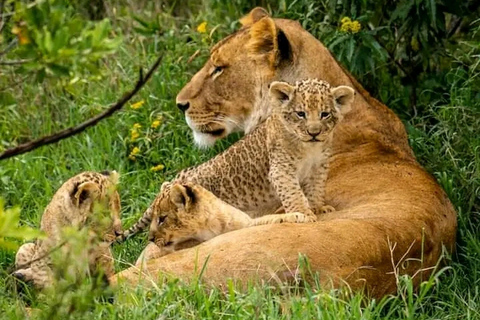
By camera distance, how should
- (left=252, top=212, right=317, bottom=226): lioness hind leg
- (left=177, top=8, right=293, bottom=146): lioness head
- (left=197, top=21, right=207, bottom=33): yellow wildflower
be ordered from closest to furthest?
(left=252, top=212, right=317, bottom=226): lioness hind leg < (left=177, top=8, right=293, bottom=146): lioness head < (left=197, top=21, right=207, bottom=33): yellow wildflower

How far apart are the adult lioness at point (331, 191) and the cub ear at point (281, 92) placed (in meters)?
0.60

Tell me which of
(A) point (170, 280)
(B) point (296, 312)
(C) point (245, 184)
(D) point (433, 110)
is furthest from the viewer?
(D) point (433, 110)

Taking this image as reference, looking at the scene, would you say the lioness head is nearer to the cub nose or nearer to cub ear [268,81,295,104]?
the cub nose

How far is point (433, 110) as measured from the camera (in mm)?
7980

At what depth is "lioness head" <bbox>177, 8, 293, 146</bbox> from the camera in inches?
276

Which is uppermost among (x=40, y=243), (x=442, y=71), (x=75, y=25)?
(x=75, y=25)

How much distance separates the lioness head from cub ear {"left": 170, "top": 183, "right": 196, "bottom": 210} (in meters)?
1.00

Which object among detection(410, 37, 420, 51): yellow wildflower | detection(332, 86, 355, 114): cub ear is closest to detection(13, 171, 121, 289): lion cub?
detection(332, 86, 355, 114): cub ear

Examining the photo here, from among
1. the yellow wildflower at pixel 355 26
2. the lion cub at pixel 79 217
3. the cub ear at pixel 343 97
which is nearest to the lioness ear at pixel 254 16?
the yellow wildflower at pixel 355 26

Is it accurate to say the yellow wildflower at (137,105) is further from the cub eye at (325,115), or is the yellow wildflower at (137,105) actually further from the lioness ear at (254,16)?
the cub eye at (325,115)

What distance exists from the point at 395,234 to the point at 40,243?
1.76 meters

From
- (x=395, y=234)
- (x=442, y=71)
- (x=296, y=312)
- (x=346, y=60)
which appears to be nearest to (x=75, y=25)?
(x=296, y=312)

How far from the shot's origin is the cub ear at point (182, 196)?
20.5ft

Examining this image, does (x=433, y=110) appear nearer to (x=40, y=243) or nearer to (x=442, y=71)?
(x=442, y=71)
